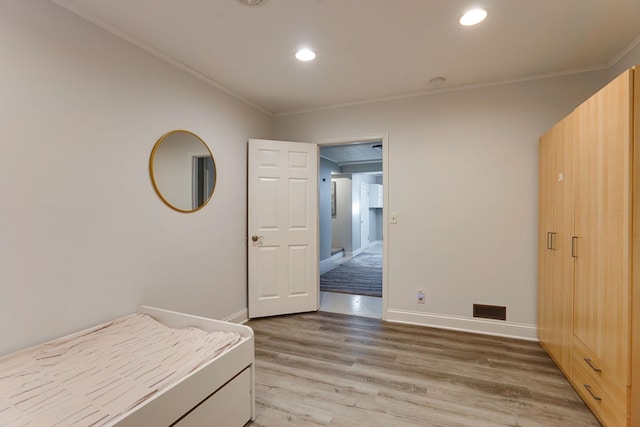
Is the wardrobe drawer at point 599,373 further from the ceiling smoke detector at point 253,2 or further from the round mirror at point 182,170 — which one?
the round mirror at point 182,170

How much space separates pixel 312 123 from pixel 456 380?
9.87ft

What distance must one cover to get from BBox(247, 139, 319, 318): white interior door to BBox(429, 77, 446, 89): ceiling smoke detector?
1.43 m

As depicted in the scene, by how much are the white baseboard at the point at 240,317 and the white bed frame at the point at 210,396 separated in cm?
116

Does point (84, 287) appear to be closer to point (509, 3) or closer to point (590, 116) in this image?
point (509, 3)

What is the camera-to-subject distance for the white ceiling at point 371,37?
5.80 ft

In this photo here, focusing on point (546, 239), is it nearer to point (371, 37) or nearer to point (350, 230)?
point (371, 37)

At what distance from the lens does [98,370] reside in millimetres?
1352

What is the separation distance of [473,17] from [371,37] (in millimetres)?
666

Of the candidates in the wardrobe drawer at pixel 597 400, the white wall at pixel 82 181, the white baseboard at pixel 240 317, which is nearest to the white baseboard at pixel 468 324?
the wardrobe drawer at pixel 597 400

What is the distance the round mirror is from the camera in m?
2.29

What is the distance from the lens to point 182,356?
149 cm

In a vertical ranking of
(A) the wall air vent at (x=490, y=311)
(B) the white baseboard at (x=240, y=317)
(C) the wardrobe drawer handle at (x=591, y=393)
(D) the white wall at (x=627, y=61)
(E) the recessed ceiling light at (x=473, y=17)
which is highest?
(E) the recessed ceiling light at (x=473, y=17)

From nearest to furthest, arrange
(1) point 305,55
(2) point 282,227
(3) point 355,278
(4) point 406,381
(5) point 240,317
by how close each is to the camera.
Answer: (4) point 406,381, (1) point 305,55, (5) point 240,317, (2) point 282,227, (3) point 355,278

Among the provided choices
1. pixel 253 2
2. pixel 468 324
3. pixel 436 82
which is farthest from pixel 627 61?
pixel 253 2
